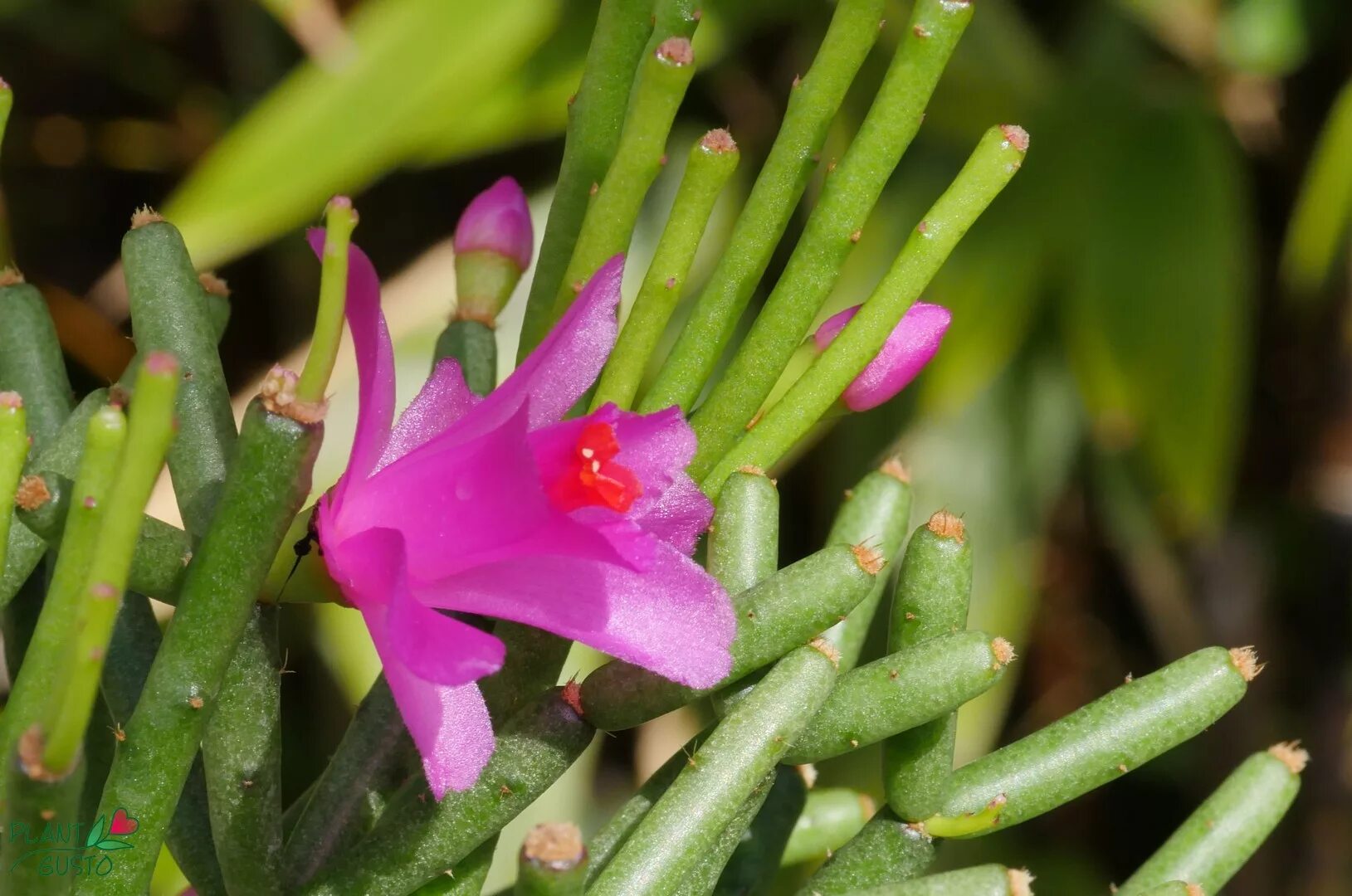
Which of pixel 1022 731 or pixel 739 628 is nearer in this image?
pixel 739 628

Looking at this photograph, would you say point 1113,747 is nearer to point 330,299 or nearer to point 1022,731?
point 330,299

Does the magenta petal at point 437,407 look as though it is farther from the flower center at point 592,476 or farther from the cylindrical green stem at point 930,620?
the cylindrical green stem at point 930,620

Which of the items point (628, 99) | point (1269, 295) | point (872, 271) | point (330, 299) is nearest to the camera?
point (330, 299)

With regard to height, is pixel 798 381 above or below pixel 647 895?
above

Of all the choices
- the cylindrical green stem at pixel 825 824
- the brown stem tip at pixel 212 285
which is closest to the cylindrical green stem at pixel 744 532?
the cylindrical green stem at pixel 825 824

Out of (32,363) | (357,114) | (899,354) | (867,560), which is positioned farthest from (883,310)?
(357,114)

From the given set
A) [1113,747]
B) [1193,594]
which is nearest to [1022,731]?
[1193,594]

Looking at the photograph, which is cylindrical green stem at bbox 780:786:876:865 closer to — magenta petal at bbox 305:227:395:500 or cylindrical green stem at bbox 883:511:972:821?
cylindrical green stem at bbox 883:511:972:821
